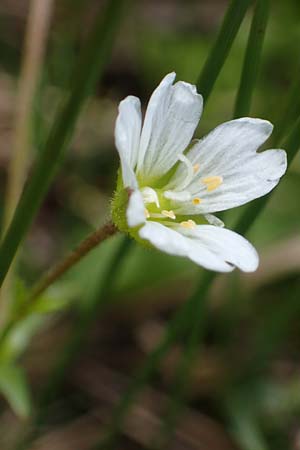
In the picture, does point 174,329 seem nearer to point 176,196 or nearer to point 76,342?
point 76,342

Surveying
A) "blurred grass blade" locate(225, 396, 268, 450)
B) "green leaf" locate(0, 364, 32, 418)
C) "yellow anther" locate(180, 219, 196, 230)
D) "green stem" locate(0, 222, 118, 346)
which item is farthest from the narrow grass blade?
"blurred grass blade" locate(225, 396, 268, 450)

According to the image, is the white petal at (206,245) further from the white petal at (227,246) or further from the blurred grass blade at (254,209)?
the blurred grass blade at (254,209)

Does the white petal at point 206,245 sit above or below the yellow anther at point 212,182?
below

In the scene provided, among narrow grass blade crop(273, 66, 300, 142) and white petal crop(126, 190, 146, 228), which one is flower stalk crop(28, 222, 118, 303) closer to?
white petal crop(126, 190, 146, 228)

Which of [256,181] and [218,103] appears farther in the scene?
[218,103]

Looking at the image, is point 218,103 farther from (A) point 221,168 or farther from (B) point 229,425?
(A) point 221,168

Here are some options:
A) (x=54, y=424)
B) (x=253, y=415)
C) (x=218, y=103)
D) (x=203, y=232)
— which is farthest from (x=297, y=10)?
(x=203, y=232)

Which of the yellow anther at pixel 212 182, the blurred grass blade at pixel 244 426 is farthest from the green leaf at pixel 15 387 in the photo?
the blurred grass blade at pixel 244 426
